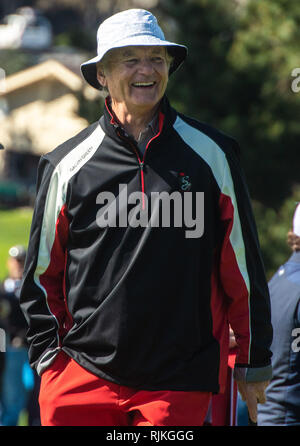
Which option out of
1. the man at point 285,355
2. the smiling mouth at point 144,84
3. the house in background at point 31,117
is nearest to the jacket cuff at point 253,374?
the man at point 285,355

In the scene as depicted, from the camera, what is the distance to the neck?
3291mm

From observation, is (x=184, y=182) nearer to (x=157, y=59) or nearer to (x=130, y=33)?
(x=157, y=59)

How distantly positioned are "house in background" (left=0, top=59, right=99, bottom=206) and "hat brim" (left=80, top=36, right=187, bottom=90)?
92.0 ft

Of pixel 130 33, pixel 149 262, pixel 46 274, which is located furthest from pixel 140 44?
pixel 46 274

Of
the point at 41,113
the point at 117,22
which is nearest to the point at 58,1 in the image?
the point at 41,113

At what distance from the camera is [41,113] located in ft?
120

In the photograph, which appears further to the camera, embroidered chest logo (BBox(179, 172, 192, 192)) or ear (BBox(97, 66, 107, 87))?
ear (BBox(97, 66, 107, 87))

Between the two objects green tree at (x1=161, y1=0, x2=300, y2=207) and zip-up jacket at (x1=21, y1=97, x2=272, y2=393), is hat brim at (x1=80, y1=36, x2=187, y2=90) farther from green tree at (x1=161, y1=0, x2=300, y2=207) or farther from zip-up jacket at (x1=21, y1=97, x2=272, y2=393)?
green tree at (x1=161, y1=0, x2=300, y2=207)

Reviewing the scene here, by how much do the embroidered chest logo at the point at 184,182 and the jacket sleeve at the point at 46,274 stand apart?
44 cm

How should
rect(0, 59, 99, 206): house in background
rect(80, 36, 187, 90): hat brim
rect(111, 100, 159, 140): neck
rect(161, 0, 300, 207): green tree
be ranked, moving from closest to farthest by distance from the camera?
rect(80, 36, 187, 90): hat brim → rect(111, 100, 159, 140): neck → rect(161, 0, 300, 207): green tree → rect(0, 59, 99, 206): house in background

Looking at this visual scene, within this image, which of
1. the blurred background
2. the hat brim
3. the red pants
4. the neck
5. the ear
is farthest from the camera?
the blurred background

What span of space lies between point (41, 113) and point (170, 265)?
34042mm

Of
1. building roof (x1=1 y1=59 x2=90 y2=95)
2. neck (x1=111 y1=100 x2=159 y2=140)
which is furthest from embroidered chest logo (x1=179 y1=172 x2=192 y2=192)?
building roof (x1=1 y1=59 x2=90 y2=95)

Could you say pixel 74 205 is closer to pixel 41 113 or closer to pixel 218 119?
pixel 218 119
